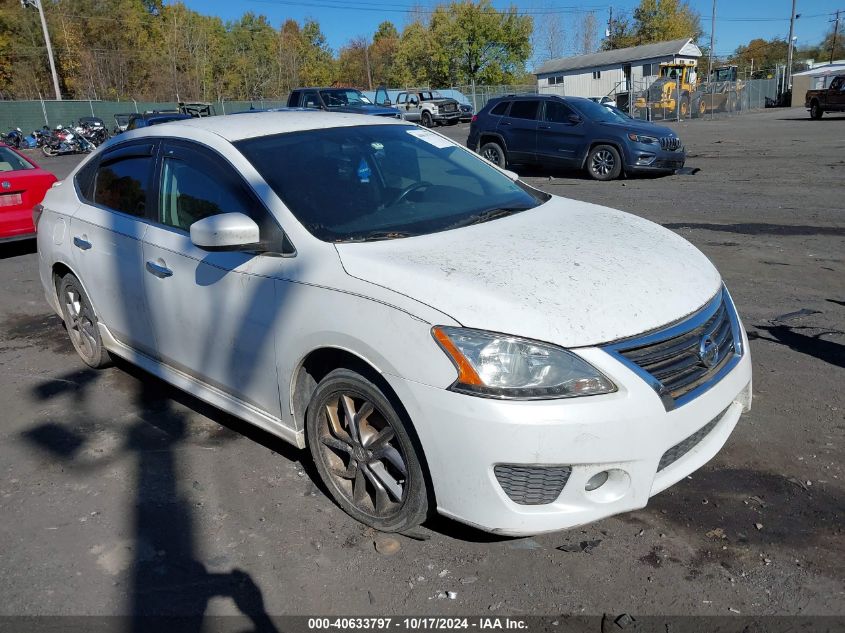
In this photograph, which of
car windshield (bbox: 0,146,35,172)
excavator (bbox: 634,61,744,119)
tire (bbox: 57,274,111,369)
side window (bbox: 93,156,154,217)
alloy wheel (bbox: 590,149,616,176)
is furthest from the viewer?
excavator (bbox: 634,61,744,119)

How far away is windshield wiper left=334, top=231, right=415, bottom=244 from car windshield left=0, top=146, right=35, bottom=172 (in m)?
7.72

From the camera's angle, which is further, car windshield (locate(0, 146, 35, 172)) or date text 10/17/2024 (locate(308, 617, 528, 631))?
car windshield (locate(0, 146, 35, 172))

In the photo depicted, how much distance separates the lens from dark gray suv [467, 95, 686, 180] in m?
13.9

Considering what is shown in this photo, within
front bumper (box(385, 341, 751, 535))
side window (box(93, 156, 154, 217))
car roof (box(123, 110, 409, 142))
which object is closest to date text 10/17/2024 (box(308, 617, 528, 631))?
front bumper (box(385, 341, 751, 535))

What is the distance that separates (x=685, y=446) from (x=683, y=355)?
37cm

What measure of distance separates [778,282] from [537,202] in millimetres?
3390

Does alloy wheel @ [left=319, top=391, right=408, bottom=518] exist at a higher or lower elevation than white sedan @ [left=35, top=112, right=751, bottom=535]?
lower

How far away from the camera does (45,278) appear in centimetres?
532

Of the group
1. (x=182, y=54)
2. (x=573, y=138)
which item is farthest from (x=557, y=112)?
(x=182, y=54)

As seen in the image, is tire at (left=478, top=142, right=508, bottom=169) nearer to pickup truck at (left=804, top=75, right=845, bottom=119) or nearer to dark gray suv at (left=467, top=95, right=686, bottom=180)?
dark gray suv at (left=467, top=95, right=686, bottom=180)

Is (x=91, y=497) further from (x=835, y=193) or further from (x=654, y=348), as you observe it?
(x=835, y=193)

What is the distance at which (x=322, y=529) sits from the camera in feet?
10.5

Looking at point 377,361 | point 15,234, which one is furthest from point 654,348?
point 15,234

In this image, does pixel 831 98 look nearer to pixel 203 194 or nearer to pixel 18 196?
pixel 18 196
